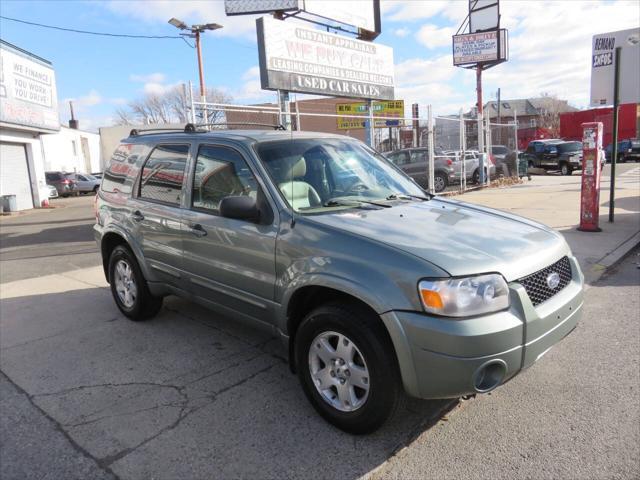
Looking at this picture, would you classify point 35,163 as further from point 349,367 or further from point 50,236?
point 349,367

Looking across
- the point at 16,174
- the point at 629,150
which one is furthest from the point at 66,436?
the point at 629,150

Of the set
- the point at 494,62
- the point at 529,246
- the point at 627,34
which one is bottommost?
the point at 529,246

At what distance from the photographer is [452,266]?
257 cm

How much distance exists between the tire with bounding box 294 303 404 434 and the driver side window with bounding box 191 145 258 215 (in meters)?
1.13

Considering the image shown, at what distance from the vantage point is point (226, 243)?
3.64 meters

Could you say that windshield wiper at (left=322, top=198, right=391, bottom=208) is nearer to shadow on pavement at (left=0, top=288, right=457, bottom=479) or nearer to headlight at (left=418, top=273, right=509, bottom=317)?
headlight at (left=418, top=273, right=509, bottom=317)

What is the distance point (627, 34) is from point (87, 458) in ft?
35.2

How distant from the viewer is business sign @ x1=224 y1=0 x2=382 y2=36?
13.2m

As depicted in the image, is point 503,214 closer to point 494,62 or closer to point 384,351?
point 384,351

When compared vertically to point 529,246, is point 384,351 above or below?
below

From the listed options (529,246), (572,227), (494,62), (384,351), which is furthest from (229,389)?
(494,62)

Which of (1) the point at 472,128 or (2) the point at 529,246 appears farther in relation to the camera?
(1) the point at 472,128

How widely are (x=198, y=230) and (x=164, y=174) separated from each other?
0.89 metres

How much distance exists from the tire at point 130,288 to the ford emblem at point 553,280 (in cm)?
Result: 357
